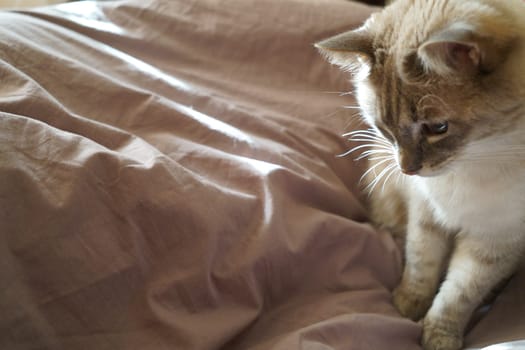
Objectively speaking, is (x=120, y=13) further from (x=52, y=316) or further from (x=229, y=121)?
(x=52, y=316)

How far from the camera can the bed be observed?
0.87 m

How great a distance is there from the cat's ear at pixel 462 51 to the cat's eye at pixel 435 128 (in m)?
0.10

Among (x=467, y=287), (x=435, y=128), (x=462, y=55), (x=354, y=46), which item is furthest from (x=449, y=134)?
(x=467, y=287)

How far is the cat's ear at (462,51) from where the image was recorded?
77 centimetres

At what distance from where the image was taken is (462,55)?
0.81 meters

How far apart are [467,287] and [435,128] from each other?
0.46 meters

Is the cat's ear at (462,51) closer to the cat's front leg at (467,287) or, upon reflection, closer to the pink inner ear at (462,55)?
the pink inner ear at (462,55)

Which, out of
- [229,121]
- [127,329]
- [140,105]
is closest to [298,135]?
[229,121]

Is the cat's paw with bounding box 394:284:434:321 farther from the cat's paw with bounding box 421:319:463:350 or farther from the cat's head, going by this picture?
the cat's head

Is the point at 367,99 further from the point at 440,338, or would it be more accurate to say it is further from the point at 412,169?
the point at 440,338

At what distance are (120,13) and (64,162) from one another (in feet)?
2.24

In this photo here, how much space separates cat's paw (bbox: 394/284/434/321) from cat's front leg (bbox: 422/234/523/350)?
1.7 inches

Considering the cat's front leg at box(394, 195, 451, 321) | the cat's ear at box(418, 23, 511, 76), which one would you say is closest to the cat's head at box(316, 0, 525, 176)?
the cat's ear at box(418, 23, 511, 76)

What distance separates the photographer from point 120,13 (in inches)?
55.4
